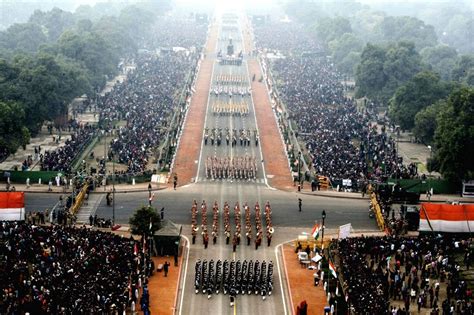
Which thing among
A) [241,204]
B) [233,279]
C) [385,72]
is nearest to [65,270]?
[233,279]

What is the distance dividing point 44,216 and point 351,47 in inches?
4792

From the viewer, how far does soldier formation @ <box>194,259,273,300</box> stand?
209 feet

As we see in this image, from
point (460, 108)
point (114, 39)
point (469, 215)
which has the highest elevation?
point (114, 39)

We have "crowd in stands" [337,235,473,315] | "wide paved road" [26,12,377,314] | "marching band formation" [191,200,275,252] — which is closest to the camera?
"crowd in stands" [337,235,473,315]

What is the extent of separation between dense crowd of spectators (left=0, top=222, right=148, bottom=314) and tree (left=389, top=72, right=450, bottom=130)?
5877cm

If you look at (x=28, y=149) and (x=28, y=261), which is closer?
(x=28, y=261)

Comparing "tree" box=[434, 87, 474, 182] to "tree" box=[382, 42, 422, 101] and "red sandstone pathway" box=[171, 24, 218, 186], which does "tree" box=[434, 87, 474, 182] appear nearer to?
"red sandstone pathway" box=[171, 24, 218, 186]

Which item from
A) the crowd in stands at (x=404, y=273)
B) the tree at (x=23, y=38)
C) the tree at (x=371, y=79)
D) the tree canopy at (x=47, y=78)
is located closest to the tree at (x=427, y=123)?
the tree at (x=371, y=79)

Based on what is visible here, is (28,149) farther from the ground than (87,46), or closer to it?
closer to it

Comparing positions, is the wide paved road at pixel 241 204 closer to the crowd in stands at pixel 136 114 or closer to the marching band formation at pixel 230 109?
the crowd in stands at pixel 136 114

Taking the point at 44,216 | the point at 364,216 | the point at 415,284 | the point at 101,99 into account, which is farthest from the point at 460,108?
the point at 101,99

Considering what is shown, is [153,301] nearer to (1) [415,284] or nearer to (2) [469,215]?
(1) [415,284]

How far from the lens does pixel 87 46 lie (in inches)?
6137

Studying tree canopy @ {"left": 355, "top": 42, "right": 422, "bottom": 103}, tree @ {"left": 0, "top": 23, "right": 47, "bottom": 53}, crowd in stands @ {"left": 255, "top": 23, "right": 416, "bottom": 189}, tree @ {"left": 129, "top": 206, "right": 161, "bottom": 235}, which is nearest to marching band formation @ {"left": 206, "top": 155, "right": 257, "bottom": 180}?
crowd in stands @ {"left": 255, "top": 23, "right": 416, "bottom": 189}
